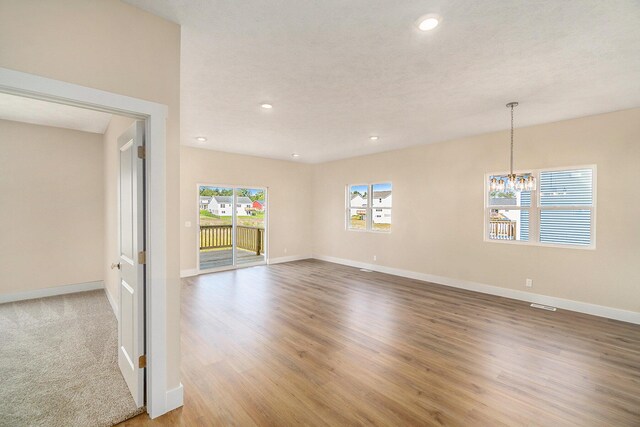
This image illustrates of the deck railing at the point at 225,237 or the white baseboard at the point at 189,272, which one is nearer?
the white baseboard at the point at 189,272

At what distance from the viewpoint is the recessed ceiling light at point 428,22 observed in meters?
1.91

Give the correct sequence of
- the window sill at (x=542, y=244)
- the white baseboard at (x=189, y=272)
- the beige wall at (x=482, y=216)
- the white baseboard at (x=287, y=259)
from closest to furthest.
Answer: the beige wall at (x=482, y=216)
the window sill at (x=542, y=244)
the white baseboard at (x=189, y=272)
the white baseboard at (x=287, y=259)

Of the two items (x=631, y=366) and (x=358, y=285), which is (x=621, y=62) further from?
(x=358, y=285)

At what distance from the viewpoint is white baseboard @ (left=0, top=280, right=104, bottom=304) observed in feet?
14.1

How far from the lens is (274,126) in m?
4.56

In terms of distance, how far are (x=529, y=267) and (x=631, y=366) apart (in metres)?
2.00

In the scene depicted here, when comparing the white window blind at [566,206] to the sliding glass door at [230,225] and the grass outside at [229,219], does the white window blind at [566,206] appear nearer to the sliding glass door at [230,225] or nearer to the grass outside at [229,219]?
the sliding glass door at [230,225]

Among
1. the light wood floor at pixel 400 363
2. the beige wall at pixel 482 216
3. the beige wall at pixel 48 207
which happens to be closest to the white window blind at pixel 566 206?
the beige wall at pixel 482 216

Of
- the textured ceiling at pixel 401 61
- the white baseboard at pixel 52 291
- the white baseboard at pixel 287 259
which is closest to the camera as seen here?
the textured ceiling at pixel 401 61

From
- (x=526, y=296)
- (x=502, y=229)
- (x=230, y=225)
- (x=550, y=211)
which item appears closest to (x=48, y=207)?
(x=230, y=225)

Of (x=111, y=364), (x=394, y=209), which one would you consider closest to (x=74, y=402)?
(x=111, y=364)

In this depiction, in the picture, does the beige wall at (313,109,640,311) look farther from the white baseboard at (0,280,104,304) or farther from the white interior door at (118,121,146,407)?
the white baseboard at (0,280,104,304)

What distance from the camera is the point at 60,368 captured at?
2.57 m

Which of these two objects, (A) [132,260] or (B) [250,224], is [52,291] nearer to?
(A) [132,260]
